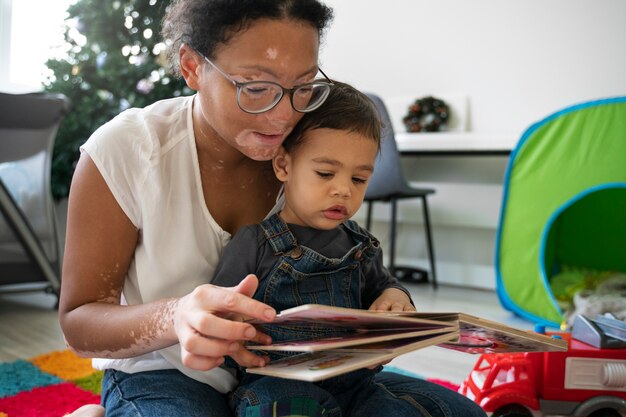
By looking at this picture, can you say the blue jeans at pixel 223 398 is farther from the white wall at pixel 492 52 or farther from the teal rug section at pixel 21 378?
the white wall at pixel 492 52

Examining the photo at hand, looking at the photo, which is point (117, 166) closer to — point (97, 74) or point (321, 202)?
point (321, 202)

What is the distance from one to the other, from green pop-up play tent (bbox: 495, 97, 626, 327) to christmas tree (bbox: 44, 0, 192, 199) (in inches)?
70.5

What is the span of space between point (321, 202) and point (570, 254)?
2641 mm

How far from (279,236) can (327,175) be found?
0.44 ft

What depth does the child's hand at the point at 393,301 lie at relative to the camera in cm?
105

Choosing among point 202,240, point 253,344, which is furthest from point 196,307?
point 202,240

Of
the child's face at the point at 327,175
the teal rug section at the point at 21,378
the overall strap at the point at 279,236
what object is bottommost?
the teal rug section at the point at 21,378

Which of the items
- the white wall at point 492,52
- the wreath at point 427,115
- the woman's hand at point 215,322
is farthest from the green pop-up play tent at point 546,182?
the woman's hand at point 215,322

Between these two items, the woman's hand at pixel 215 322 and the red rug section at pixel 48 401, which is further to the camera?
the red rug section at pixel 48 401

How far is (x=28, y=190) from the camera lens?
259cm

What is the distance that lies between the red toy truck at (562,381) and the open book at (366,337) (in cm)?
40

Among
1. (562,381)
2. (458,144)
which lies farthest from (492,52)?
(562,381)

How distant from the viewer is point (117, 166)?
1009 millimetres

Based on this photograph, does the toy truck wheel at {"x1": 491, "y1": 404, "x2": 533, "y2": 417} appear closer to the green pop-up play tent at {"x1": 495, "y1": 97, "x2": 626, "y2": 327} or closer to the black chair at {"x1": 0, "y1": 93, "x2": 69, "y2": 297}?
the green pop-up play tent at {"x1": 495, "y1": 97, "x2": 626, "y2": 327}
